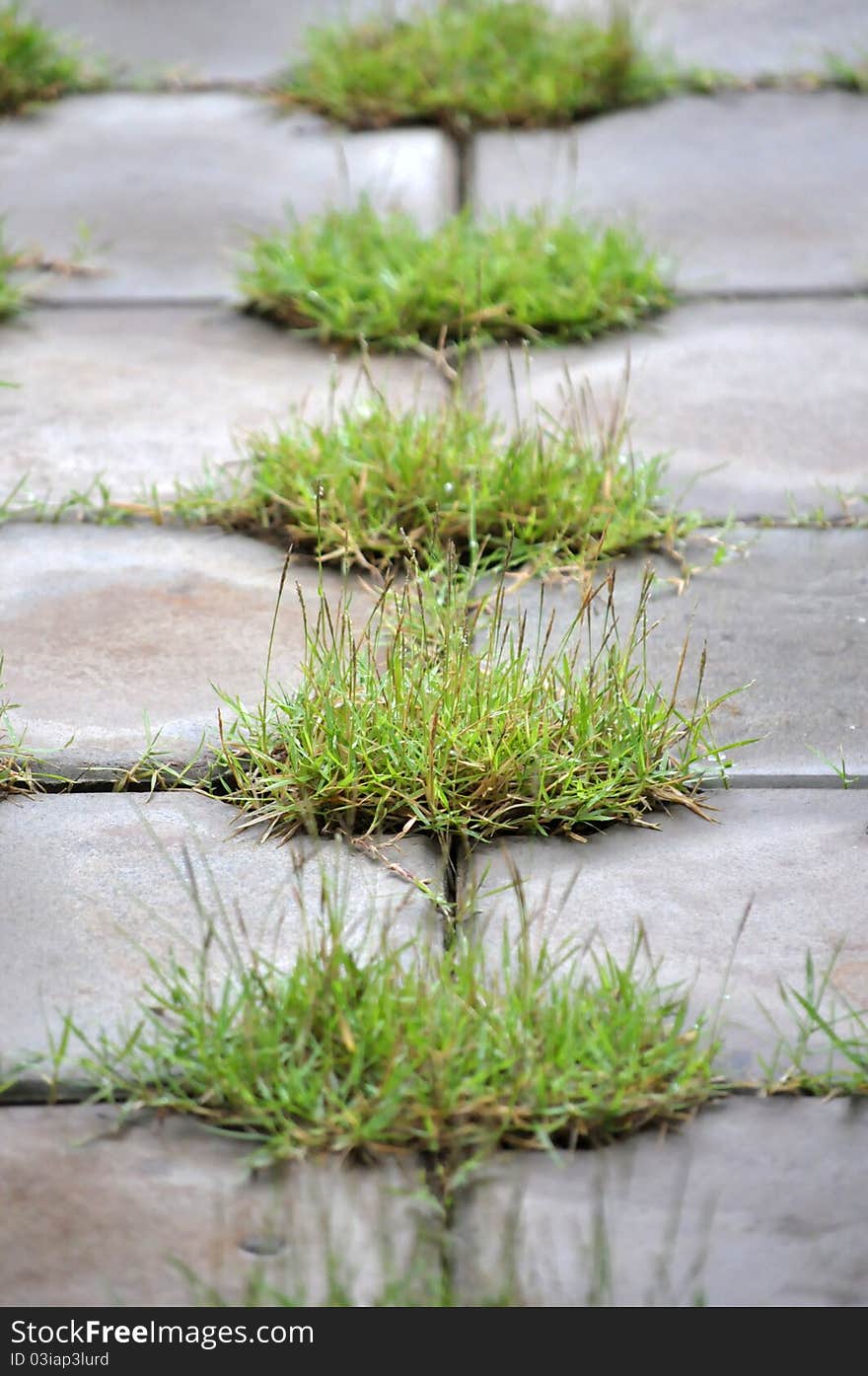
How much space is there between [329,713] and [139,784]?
24cm

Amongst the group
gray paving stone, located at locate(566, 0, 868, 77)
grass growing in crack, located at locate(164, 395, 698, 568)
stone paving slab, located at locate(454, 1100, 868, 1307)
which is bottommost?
stone paving slab, located at locate(454, 1100, 868, 1307)

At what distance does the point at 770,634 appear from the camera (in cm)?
213

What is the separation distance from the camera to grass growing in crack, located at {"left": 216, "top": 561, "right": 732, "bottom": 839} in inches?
69.2

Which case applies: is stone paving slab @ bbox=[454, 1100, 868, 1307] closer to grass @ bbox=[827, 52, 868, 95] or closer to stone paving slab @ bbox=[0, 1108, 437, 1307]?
stone paving slab @ bbox=[0, 1108, 437, 1307]

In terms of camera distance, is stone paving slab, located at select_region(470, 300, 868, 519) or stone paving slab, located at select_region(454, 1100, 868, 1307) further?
stone paving slab, located at select_region(470, 300, 868, 519)

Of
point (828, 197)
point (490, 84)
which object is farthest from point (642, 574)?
point (490, 84)

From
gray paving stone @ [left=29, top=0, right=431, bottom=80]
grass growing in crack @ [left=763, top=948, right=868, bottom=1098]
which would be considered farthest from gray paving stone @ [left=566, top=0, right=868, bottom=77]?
grass growing in crack @ [left=763, top=948, right=868, bottom=1098]

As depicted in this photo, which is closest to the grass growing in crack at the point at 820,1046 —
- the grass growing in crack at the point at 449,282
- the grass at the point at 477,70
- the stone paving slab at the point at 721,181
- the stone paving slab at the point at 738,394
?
the stone paving slab at the point at 738,394

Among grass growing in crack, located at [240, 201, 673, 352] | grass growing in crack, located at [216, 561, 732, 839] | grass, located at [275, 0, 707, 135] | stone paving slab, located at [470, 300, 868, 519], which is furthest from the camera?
grass, located at [275, 0, 707, 135]

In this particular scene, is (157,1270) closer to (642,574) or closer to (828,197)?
(642,574)

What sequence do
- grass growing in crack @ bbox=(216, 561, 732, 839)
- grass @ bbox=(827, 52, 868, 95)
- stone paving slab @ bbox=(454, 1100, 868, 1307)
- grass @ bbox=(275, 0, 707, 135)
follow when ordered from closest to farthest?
→ stone paving slab @ bbox=(454, 1100, 868, 1307)
grass growing in crack @ bbox=(216, 561, 732, 839)
grass @ bbox=(275, 0, 707, 135)
grass @ bbox=(827, 52, 868, 95)

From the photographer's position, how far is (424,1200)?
1.29 m

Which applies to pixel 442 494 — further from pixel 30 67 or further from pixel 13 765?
pixel 30 67

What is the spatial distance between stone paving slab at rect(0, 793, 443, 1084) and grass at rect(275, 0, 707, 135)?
264cm
